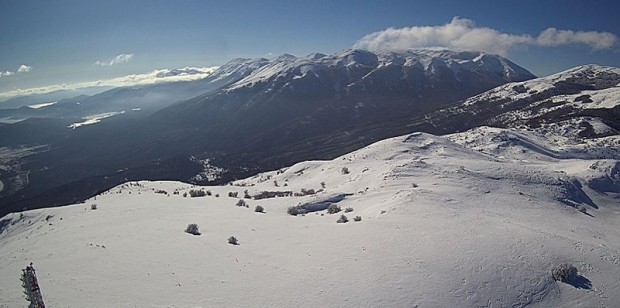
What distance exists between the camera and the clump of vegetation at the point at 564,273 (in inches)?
490

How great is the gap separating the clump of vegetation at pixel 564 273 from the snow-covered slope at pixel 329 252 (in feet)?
0.81

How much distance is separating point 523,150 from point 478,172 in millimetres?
Result: 40702

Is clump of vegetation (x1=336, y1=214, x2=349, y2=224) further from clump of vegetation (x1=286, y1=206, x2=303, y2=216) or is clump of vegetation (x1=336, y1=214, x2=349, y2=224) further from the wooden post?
the wooden post

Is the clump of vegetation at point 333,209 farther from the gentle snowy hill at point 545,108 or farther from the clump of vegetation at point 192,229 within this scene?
the gentle snowy hill at point 545,108

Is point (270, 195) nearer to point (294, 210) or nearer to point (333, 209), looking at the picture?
point (294, 210)

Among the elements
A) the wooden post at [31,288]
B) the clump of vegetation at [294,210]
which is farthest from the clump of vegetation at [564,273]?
the wooden post at [31,288]

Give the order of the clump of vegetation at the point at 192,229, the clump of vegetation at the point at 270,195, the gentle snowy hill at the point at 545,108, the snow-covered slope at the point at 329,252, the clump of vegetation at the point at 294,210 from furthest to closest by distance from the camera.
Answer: the gentle snowy hill at the point at 545,108, the clump of vegetation at the point at 270,195, the clump of vegetation at the point at 294,210, the clump of vegetation at the point at 192,229, the snow-covered slope at the point at 329,252

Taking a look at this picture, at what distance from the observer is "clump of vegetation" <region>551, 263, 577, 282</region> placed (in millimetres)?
12438

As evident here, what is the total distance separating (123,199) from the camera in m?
26.2

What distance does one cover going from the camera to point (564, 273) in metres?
12.5

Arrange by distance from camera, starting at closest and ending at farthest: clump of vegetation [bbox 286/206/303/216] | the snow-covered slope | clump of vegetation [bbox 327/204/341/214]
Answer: the snow-covered slope → clump of vegetation [bbox 327/204/341/214] → clump of vegetation [bbox 286/206/303/216]

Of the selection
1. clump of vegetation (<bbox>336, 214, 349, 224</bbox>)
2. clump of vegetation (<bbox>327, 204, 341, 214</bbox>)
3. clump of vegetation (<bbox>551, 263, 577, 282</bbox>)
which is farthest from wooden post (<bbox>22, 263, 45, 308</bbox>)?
clump of vegetation (<bbox>327, 204, 341, 214</bbox>)

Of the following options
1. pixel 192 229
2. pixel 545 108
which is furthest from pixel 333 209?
pixel 545 108

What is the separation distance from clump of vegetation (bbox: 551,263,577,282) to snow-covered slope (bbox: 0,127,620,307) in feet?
0.81
